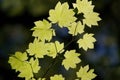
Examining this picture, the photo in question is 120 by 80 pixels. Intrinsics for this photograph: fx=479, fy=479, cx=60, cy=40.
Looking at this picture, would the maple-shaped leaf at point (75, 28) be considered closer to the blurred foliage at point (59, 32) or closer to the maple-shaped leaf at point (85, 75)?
the maple-shaped leaf at point (85, 75)

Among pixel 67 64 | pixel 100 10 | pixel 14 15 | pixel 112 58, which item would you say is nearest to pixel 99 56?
pixel 112 58

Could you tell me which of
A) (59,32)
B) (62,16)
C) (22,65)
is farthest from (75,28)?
(59,32)

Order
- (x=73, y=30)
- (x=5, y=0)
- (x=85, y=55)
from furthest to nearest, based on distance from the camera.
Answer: (x=85, y=55)
(x=5, y=0)
(x=73, y=30)

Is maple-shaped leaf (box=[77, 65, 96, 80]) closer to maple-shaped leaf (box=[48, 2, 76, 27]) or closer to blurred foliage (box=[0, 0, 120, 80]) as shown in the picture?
maple-shaped leaf (box=[48, 2, 76, 27])

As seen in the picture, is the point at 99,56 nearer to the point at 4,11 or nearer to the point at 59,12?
the point at 4,11

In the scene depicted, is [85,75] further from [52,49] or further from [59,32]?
[59,32]

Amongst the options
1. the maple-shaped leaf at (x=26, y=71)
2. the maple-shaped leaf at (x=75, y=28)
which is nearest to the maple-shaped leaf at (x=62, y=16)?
the maple-shaped leaf at (x=75, y=28)
